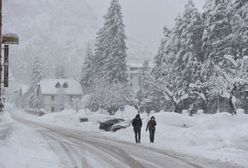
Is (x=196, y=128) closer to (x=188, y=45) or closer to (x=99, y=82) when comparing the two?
(x=188, y=45)

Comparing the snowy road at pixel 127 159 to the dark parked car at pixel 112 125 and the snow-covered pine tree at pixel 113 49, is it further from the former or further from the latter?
the snow-covered pine tree at pixel 113 49

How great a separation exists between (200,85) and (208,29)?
560cm

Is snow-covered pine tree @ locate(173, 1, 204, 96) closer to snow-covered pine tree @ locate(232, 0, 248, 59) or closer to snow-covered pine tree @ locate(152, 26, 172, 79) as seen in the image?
snow-covered pine tree @ locate(152, 26, 172, 79)

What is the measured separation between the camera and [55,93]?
11625cm

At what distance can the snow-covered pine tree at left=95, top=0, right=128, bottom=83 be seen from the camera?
62406 millimetres

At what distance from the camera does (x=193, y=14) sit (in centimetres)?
5066

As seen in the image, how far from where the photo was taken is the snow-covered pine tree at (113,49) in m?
62.4

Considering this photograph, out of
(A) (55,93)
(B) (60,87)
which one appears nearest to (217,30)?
(B) (60,87)

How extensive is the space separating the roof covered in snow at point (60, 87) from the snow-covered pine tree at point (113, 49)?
46827 millimetres

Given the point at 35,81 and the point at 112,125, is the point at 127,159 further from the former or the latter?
the point at 35,81

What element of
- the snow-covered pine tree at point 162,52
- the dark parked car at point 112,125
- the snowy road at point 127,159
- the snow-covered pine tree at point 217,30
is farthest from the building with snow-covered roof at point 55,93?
the snowy road at point 127,159

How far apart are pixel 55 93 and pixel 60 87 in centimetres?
199

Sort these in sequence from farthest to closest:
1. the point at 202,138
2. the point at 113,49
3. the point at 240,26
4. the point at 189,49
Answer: the point at 113,49 < the point at 189,49 < the point at 240,26 < the point at 202,138

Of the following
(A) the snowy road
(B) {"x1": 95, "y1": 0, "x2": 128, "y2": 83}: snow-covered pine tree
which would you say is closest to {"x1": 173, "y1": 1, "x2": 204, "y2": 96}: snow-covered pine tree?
(B) {"x1": 95, "y1": 0, "x2": 128, "y2": 83}: snow-covered pine tree
